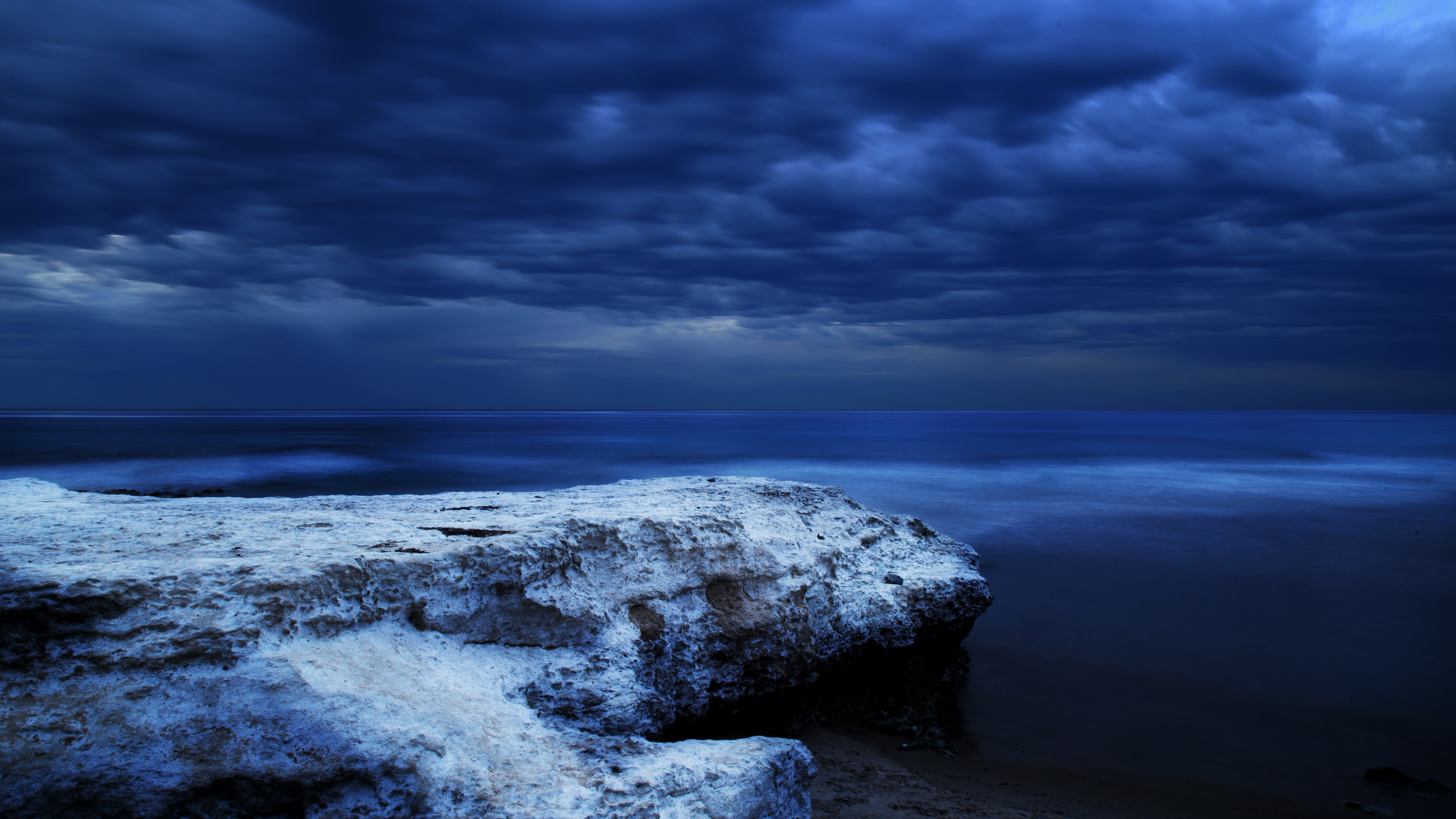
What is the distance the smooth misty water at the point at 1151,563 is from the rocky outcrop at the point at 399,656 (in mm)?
2903

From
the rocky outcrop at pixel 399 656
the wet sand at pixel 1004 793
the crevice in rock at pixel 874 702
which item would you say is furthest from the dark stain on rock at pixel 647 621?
the wet sand at pixel 1004 793

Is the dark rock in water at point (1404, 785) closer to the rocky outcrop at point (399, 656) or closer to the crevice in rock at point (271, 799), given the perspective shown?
the rocky outcrop at point (399, 656)

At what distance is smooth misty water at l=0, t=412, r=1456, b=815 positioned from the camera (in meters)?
6.39

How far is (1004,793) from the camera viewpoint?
528cm

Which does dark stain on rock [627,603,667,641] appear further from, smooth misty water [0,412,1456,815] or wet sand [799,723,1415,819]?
smooth misty water [0,412,1456,815]

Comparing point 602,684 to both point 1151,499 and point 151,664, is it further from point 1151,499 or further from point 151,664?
point 1151,499

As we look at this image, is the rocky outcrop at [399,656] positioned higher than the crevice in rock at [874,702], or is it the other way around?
the rocky outcrop at [399,656]

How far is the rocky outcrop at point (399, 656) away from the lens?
3053 mm

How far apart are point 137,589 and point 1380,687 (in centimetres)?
1054

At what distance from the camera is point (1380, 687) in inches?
295

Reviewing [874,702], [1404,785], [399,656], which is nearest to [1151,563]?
[1404,785]

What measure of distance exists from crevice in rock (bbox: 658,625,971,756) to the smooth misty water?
1.02 ft

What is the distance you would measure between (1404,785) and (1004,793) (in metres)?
3.15

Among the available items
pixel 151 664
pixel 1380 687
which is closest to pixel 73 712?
pixel 151 664
